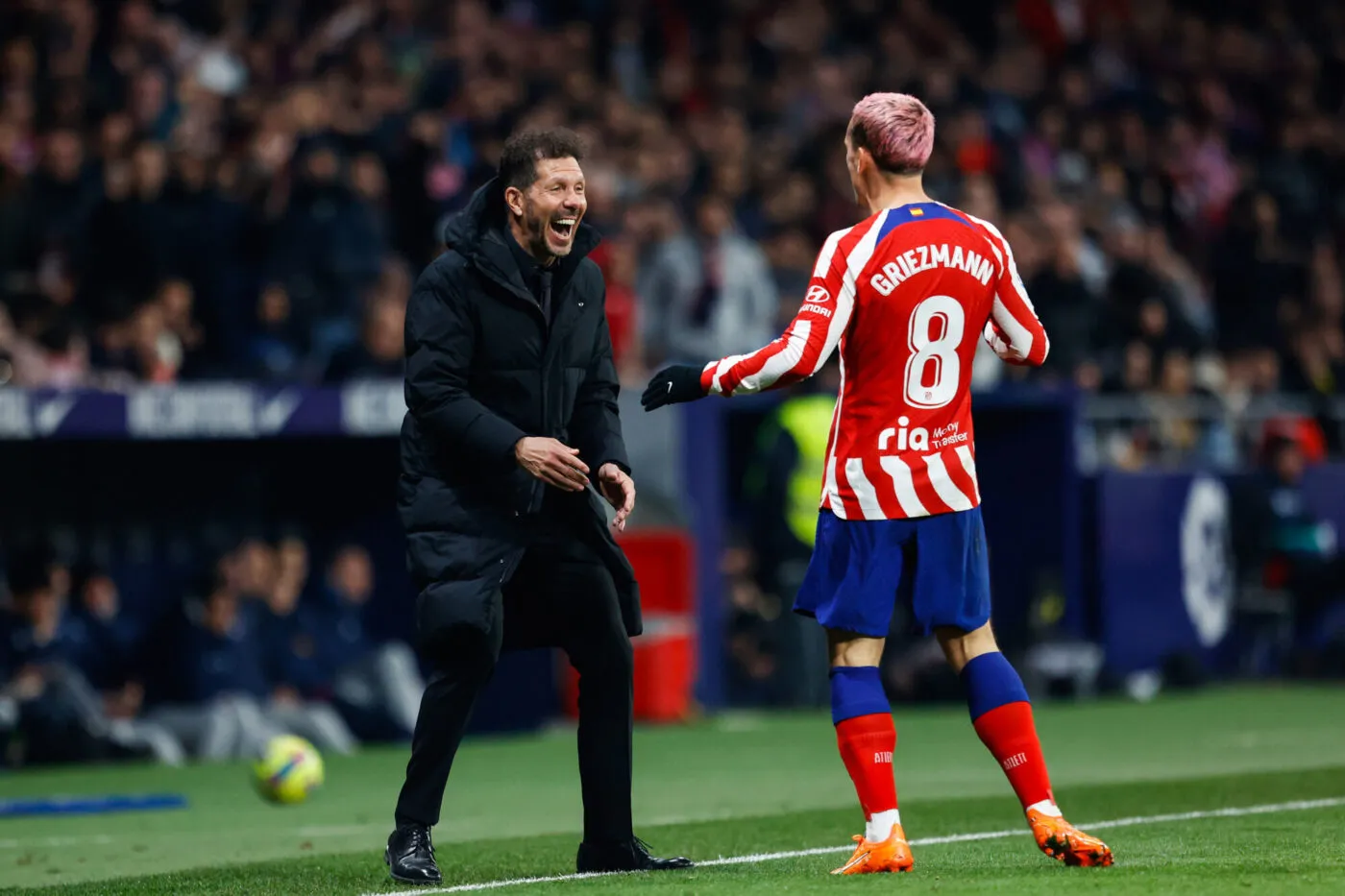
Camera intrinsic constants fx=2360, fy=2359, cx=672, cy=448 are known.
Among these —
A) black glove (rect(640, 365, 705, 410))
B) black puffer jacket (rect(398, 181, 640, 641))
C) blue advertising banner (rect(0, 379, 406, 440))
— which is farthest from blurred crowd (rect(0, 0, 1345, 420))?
black glove (rect(640, 365, 705, 410))

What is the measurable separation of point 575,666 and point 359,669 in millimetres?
8233

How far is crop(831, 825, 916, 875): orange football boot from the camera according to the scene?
6.70 m

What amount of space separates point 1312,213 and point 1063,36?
346 cm

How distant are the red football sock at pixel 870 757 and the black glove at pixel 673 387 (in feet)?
3.47

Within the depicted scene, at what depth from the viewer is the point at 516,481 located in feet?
23.3

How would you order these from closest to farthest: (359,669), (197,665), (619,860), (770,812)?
(619,860), (770,812), (197,665), (359,669)

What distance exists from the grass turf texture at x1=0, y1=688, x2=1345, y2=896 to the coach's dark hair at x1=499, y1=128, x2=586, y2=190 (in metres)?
2.11

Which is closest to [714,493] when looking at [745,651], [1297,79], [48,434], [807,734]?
[745,651]

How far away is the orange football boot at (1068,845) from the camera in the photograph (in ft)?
21.7

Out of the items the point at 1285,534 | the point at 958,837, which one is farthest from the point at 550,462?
the point at 1285,534

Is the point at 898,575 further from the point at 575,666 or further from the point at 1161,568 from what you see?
the point at 1161,568

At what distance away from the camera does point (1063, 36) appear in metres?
25.2

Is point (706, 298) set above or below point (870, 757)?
above

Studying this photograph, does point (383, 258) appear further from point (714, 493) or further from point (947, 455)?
point (947, 455)
